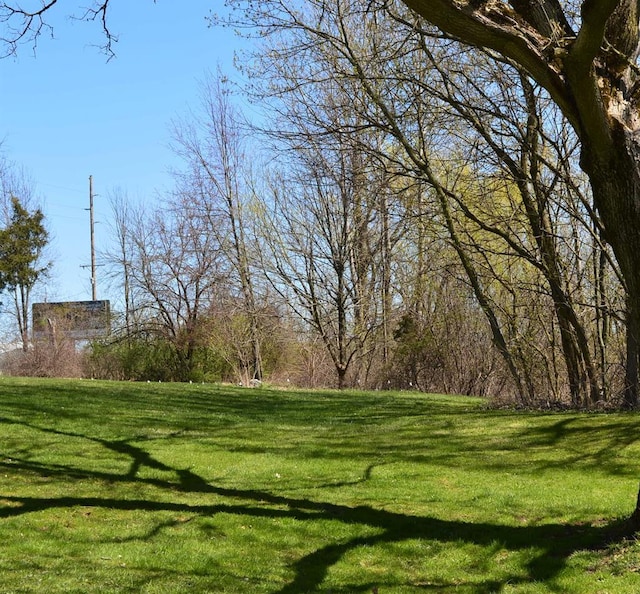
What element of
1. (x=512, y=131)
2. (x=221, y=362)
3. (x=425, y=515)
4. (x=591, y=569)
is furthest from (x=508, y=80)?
(x=221, y=362)

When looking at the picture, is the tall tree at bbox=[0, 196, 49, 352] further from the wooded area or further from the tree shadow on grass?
the tree shadow on grass

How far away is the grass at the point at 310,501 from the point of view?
5.03 m

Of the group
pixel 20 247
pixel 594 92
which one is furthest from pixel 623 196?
pixel 20 247

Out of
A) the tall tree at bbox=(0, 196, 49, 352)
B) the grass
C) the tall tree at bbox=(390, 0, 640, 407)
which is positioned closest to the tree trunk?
the tall tree at bbox=(390, 0, 640, 407)

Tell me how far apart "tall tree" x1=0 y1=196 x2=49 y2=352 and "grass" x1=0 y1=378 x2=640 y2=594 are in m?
19.0

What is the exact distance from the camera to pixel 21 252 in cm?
2959

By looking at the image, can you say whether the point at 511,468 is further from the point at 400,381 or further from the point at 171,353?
the point at 171,353

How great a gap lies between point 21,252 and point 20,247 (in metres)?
0.23

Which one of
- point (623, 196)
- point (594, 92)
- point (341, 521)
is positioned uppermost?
point (594, 92)

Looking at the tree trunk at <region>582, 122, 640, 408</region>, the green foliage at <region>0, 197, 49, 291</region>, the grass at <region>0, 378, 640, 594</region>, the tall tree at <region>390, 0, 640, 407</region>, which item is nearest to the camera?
the tall tree at <region>390, 0, 640, 407</region>

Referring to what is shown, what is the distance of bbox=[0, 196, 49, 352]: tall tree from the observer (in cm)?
2917

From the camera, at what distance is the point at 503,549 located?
18.5 ft

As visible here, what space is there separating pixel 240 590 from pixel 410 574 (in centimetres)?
128

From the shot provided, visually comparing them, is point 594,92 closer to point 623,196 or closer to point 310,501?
point 623,196
